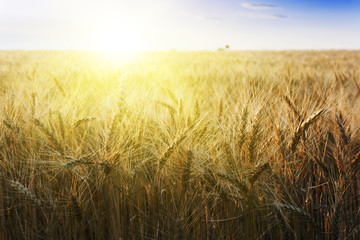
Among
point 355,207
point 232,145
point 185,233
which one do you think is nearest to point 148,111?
point 232,145

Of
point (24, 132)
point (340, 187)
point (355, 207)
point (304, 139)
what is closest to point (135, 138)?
point (24, 132)

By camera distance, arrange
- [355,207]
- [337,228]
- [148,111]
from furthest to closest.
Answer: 1. [148,111]
2. [355,207]
3. [337,228]

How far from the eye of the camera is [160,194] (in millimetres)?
1314

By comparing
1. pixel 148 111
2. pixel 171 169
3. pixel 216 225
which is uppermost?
→ pixel 148 111

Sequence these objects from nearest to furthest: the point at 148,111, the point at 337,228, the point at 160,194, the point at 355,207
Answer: the point at 337,228 < the point at 160,194 < the point at 355,207 < the point at 148,111

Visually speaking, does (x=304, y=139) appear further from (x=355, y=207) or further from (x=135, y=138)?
(x=135, y=138)

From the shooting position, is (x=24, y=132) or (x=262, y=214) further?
(x=24, y=132)

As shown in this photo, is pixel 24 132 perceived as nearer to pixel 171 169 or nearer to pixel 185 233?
pixel 171 169

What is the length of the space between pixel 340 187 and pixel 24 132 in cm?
158

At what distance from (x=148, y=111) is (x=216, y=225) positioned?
2.16 ft

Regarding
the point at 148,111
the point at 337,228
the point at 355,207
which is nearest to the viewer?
the point at 337,228

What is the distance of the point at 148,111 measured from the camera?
1.54m

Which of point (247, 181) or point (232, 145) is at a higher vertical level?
point (232, 145)

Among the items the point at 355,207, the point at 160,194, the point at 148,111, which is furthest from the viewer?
the point at 148,111
